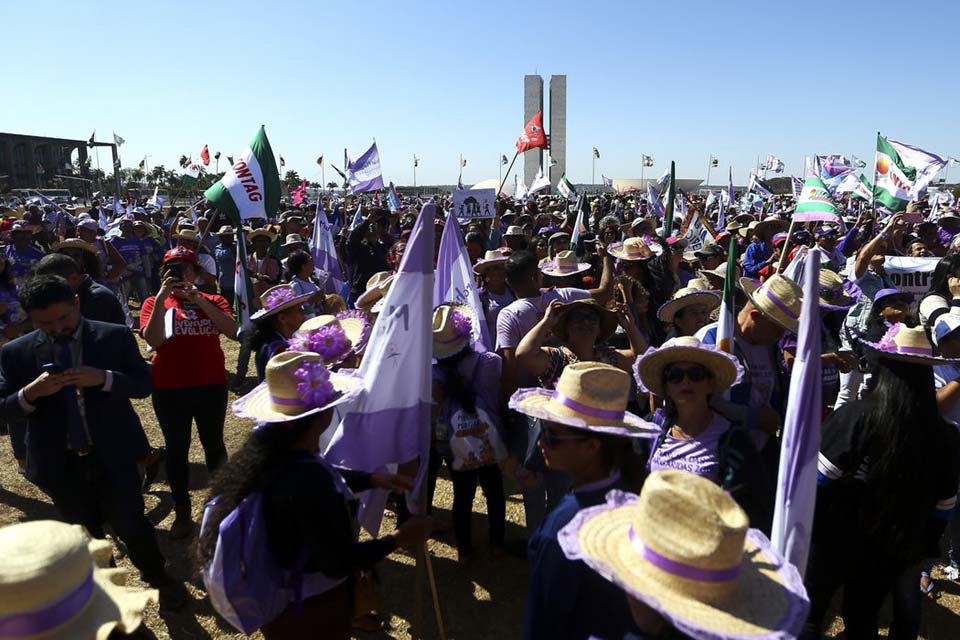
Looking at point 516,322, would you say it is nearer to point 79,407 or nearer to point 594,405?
point 594,405

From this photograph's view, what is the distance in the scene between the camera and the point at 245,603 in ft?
7.75

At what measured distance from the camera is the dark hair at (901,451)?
2.64 metres

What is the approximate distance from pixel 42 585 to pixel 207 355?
3.57 m

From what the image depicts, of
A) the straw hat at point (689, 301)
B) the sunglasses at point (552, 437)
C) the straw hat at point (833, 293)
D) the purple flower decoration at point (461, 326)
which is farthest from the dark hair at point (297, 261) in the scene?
the straw hat at point (833, 293)

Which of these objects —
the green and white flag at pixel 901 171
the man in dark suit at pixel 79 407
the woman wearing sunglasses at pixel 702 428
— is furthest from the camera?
the green and white flag at pixel 901 171

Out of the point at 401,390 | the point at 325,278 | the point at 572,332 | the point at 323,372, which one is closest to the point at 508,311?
the point at 572,332

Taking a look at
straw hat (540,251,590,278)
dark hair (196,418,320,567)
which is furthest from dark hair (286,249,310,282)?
dark hair (196,418,320,567)

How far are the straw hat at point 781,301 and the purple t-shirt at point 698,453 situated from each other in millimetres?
906

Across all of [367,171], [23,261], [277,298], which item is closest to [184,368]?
[277,298]

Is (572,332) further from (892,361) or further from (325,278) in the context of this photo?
(325,278)

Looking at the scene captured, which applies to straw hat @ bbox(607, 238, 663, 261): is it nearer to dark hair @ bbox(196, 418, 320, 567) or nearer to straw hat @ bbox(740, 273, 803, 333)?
straw hat @ bbox(740, 273, 803, 333)

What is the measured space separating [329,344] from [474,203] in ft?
25.5

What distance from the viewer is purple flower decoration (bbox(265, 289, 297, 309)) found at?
13.9ft

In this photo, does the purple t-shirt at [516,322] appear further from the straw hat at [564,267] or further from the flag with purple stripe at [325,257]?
the flag with purple stripe at [325,257]
